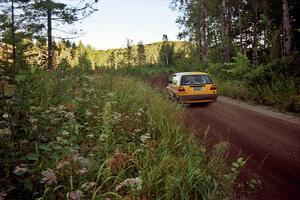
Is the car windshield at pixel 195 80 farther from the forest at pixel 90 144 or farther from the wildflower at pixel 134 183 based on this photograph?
the wildflower at pixel 134 183

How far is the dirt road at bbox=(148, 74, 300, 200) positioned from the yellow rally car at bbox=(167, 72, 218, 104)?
6.50 ft

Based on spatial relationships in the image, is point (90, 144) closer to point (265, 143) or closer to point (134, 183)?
point (134, 183)

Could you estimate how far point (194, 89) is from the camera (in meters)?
14.8

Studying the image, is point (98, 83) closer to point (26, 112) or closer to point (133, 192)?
point (26, 112)

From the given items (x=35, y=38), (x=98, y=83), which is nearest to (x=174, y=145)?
(x=98, y=83)

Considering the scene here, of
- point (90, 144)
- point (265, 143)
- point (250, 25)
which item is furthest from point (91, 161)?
point (250, 25)

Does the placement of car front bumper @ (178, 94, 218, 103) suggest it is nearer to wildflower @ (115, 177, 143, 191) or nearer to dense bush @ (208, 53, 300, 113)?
dense bush @ (208, 53, 300, 113)

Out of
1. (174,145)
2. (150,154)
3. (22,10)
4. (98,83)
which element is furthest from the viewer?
(22,10)

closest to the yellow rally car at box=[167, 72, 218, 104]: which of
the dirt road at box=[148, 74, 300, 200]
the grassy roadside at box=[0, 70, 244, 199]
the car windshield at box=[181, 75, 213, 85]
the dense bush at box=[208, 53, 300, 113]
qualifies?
the car windshield at box=[181, 75, 213, 85]

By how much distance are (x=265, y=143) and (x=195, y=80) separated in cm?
789

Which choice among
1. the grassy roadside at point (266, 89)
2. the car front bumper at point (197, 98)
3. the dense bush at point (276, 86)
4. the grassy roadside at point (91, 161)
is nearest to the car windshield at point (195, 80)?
the car front bumper at point (197, 98)

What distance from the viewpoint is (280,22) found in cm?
2378

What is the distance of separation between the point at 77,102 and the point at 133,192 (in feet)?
11.0

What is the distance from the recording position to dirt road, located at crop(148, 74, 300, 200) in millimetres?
5160
